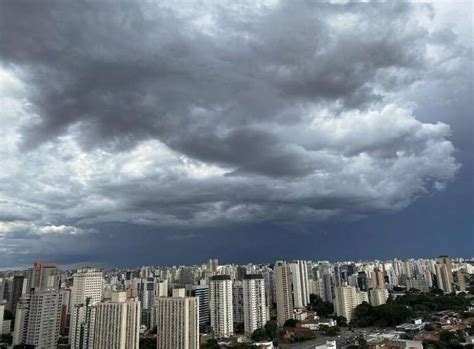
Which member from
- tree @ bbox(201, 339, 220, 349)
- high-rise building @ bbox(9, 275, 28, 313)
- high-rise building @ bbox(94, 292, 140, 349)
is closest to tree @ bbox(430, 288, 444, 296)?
tree @ bbox(201, 339, 220, 349)

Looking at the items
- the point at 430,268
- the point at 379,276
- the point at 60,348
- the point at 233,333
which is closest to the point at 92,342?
the point at 60,348

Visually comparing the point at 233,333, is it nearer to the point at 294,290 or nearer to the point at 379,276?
the point at 294,290

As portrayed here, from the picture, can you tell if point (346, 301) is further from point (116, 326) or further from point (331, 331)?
point (116, 326)

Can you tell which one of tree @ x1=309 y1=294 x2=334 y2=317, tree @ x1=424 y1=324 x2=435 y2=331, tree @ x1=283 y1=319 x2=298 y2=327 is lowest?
tree @ x1=424 y1=324 x2=435 y2=331

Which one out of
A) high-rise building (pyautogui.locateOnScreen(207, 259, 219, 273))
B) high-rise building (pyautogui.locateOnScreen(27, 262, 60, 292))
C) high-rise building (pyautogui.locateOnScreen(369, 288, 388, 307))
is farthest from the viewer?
high-rise building (pyautogui.locateOnScreen(207, 259, 219, 273))

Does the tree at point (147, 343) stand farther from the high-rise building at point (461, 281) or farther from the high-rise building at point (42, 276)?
the high-rise building at point (461, 281)

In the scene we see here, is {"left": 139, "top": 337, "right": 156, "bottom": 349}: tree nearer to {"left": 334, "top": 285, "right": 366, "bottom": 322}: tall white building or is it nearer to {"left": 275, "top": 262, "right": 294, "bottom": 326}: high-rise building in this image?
{"left": 275, "top": 262, "right": 294, "bottom": 326}: high-rise building

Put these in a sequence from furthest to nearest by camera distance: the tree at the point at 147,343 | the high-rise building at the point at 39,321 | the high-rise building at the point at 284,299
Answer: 1. the high-rise building at the point at 284,299
2. the tree at the point at 147,343
3. the high-rise building at the point at 39,321

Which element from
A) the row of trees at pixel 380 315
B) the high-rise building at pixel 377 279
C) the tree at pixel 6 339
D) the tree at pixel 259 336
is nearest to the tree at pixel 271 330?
the tree at pixel 259 336
